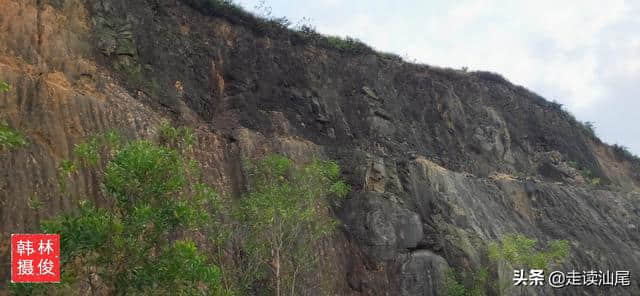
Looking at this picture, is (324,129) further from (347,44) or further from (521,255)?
(521,255)

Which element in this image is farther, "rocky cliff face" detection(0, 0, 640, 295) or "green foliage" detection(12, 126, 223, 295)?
"rocky cliff face" detection(0, 0, 640, 295)

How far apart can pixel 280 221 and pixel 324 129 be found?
1103 cm

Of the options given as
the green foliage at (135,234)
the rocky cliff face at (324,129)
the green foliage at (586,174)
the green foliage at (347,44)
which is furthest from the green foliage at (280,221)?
the green foliage at (586,174)

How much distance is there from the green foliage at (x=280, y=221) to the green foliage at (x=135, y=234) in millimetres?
5796

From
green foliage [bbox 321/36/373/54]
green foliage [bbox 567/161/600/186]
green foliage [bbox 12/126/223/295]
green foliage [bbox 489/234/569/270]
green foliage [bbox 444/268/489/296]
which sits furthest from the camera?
green foliage [bbox 567/161/600/186]

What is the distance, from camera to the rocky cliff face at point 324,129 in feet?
47.5

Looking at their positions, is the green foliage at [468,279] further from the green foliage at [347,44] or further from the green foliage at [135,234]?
the green foliage at [347,44]

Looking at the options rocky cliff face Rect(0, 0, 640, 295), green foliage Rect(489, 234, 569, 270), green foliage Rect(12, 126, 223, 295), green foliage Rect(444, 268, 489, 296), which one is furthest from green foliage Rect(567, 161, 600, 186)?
green foliage Rect(12, 126, 223, 295)

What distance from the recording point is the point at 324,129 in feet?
83.9

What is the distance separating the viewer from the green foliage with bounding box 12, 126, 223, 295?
7.72 meters

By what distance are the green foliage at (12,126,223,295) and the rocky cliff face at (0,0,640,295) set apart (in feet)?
13.8

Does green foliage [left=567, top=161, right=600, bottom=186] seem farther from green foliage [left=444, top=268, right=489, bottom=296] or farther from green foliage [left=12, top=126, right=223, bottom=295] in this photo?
green foliage [left=12, top=126, right=223, bottom=295]

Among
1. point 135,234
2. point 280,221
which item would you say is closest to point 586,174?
point 280,221

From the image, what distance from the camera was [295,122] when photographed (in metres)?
24.4
